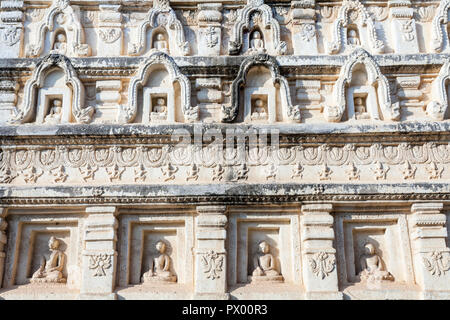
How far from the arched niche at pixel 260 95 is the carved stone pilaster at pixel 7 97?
369 centimetres

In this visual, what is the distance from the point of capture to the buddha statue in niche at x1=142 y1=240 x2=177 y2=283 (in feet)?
24.3

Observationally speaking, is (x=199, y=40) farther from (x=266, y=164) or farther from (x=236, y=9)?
(x=266, y=164)

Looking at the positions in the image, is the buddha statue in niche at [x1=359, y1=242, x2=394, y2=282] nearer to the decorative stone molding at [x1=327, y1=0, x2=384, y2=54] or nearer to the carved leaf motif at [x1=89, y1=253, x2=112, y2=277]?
the decorative stone molding at [x1=327, y1=0, x2=384, y2=54]

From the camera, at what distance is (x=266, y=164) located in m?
7.87

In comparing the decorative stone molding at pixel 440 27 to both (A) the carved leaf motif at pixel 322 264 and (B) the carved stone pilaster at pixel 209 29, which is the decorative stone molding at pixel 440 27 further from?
(A) the carved leaf motif at pixel 322 264

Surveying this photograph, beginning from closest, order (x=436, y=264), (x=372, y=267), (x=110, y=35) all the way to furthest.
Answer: (x=436, y=264) → (x=372, y=267) → (x=110, y=35)

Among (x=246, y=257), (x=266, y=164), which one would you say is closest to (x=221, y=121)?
(x=266, y=164)

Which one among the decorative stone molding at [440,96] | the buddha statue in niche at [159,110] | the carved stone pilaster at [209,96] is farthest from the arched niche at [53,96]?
the decorative stone molding at [440,96]

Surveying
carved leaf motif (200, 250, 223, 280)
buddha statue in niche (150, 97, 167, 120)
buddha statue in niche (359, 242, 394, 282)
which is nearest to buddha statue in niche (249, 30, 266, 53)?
buddha statue in niche (150, 97, 167, 120)

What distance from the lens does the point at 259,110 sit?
8.44 meters

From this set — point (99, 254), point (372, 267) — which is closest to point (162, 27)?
point (99, 254)

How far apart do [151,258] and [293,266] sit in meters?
2.24

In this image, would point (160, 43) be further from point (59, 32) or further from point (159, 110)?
point (59, 32)

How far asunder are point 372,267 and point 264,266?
5.49ft
